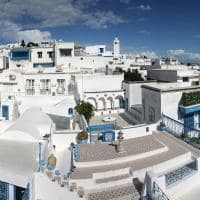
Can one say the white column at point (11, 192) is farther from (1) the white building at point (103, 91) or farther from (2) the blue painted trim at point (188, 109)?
(1) the white building at point (103, 91)

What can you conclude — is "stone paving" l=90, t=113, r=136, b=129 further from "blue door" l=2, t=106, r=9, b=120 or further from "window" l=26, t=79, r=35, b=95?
"window" l=26, t=79, r=35, b=95

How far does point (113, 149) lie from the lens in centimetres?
1416

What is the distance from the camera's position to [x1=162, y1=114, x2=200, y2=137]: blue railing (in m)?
17.0

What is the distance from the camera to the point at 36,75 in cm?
3372

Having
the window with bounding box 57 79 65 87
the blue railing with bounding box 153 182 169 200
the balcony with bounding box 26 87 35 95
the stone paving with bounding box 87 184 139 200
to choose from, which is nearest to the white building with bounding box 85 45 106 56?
the window with bounding box 57 79 65 87

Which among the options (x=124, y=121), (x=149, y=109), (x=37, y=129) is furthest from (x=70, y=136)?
(x=124, y=121)

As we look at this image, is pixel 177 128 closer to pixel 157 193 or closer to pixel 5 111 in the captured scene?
pixel 157 193

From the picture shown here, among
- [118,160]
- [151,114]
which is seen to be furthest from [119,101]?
[118,160]

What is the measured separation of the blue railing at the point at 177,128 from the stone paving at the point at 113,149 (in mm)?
2450

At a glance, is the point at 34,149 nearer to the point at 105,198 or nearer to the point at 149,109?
the point at 105,198

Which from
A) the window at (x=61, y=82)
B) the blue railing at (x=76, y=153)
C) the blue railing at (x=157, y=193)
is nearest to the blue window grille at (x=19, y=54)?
the window at (x=61, y=82)

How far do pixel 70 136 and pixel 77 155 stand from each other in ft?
8.98

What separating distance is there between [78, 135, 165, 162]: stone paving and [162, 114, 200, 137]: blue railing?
8.04 feet

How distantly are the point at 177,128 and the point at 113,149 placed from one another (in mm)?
5806
